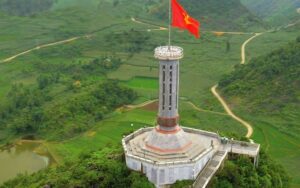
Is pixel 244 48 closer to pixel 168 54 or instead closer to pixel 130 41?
pixel 130 41

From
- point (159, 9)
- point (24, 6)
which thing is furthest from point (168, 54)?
point (24, 6)

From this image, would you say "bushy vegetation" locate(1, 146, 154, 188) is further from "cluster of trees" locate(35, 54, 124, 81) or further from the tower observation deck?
"cluster of trees" locate(35, 54, 124, 81)

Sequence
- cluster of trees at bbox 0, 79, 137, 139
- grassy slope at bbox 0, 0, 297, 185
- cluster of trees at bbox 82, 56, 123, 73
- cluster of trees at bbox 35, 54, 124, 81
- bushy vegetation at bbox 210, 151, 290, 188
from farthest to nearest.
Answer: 1. cluster of trees at bbox 82, 56, 123, 73
2. cluster of trees at bbox 35, 54, 124, 81
3. cluster of trees at bbox 0, 79, 137, 139
4. grassy slope at bbox 0, 0, 297, 185
5. bushy vegetation at bbox 210, 151, 290, 188

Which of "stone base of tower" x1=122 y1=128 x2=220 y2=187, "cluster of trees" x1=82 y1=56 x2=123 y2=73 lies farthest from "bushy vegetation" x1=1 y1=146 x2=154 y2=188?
"cluster of trees" x1=82 y1=56 x2=123 y2=73

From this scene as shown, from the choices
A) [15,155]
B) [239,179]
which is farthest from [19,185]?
[239,179]

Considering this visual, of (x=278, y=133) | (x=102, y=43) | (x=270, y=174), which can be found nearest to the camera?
(x=270, y=174)

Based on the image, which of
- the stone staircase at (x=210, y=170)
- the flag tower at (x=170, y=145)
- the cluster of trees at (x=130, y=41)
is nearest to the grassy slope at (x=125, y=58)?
the cluster of trees at (x=130, y=41)

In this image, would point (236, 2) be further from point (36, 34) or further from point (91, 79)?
point (91, 79)
